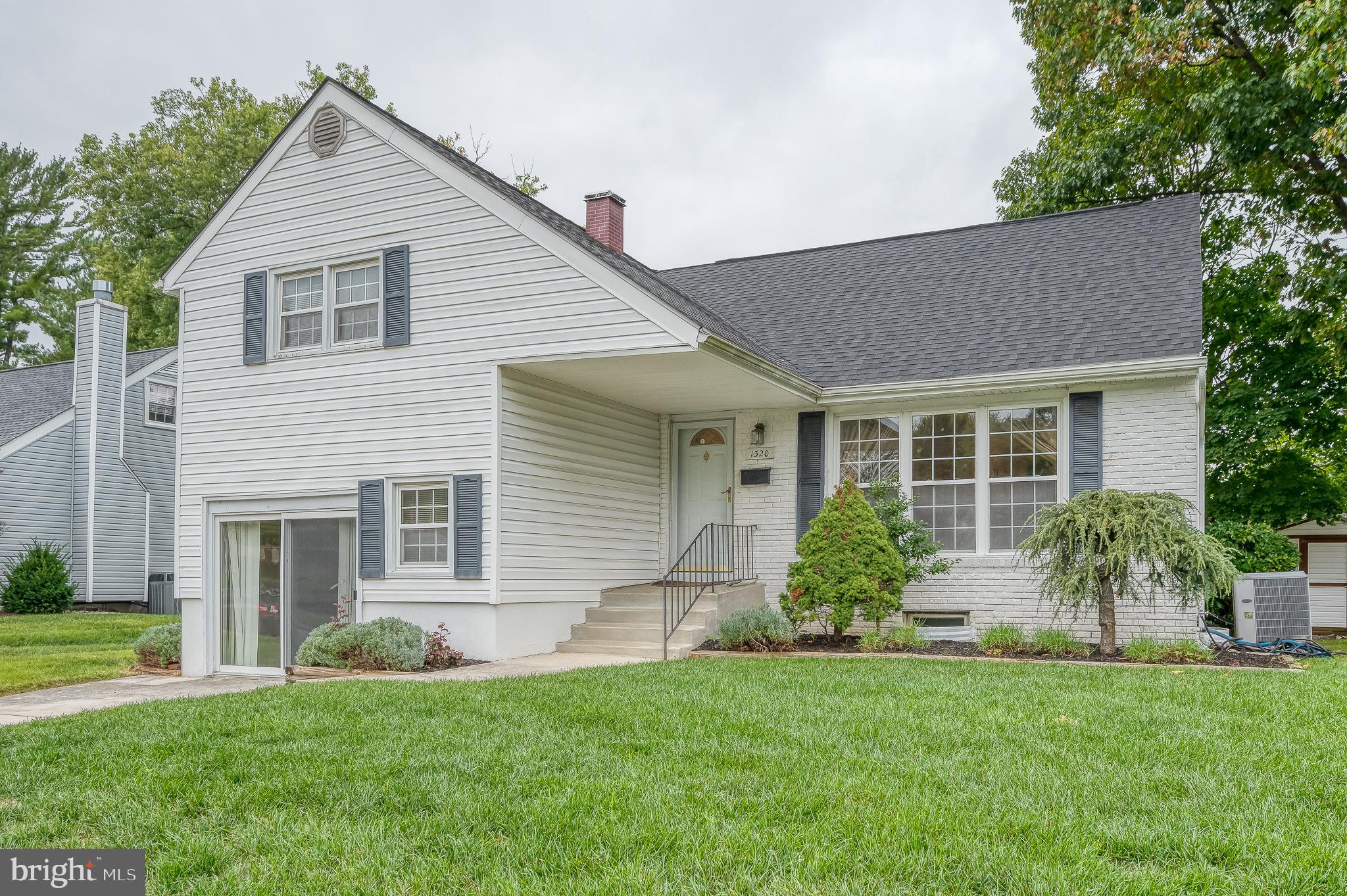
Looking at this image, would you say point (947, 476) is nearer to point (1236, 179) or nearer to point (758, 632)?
point (758, 632)

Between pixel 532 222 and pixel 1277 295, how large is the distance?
15.5 meters

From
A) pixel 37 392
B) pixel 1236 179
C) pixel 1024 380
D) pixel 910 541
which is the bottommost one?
pixel 910 541

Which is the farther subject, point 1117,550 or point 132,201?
point 132,201

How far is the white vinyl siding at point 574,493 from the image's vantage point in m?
10.5

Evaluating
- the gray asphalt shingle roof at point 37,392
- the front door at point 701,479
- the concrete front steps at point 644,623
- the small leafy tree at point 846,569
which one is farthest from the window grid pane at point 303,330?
the gray asphalt shingle roof at point 37,392

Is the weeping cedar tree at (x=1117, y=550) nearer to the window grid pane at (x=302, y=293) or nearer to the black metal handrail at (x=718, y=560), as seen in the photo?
the black metal handrail at (x=718, y=560)

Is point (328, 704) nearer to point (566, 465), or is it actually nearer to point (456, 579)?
point (456, 579)

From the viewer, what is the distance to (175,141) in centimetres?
3022

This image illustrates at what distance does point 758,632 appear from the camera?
10297 millimetres

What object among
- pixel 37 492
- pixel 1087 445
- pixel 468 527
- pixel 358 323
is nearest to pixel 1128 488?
pixel 1087 445

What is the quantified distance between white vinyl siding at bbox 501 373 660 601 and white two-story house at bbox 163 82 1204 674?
39 millimetres

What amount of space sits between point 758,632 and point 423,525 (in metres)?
3.80

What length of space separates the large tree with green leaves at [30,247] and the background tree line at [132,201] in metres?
0.04

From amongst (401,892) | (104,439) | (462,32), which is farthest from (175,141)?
(401,892)
